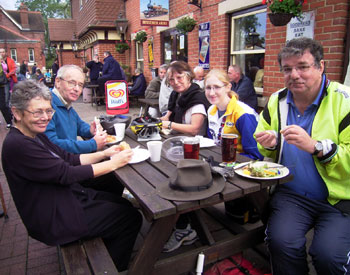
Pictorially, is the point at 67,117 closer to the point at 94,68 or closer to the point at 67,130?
the point at 67,130

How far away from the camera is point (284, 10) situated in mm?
3654

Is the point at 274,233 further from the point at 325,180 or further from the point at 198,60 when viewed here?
the point at 198,60

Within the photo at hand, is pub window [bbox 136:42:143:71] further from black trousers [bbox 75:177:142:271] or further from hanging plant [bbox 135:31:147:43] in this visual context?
black trousers [bbox 75:177:142:271]

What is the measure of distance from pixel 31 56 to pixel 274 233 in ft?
153

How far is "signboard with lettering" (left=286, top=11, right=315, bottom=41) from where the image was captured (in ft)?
12.6

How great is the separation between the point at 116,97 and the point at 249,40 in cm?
465

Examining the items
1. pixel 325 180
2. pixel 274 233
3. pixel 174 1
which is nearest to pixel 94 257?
pixel 274 233

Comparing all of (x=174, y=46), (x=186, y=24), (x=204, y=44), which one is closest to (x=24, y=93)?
(x=204, y=44)

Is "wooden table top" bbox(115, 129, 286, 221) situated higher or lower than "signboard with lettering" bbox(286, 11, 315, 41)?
lower

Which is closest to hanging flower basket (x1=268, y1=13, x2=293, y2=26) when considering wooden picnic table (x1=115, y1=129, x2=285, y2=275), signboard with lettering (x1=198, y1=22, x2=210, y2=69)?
wooden picnic table (x1=115, y1=129, x2=285, y2=275)

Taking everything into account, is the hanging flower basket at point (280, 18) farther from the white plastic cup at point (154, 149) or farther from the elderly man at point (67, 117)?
the white plastic cup at point (154, 149)

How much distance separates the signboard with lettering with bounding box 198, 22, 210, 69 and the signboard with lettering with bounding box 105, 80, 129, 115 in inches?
120

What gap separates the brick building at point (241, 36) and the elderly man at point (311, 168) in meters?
2.06

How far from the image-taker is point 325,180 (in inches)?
73.0
